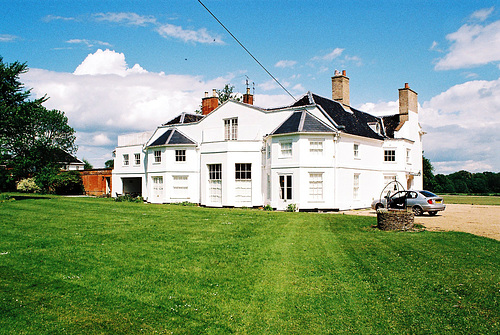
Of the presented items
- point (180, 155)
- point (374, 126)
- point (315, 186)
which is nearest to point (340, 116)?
point (374, 126)

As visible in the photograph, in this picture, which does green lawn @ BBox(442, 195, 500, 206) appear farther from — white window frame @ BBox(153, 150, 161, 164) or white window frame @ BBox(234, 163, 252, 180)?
Answer: white window frame @ BBox(153, 150, 161, 164)

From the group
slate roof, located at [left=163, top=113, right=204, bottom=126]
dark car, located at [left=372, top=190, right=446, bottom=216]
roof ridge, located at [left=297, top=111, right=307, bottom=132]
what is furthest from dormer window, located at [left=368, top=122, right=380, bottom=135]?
slate roof, located at [left=163, top=113, right=204, bottom=126]

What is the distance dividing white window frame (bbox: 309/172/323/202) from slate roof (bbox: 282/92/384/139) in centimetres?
400

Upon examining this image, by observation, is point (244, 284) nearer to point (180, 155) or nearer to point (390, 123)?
point (180, 155)

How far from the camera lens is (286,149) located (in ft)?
89.2

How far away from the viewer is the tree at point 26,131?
46.4 metres

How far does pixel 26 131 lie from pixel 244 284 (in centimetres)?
5370

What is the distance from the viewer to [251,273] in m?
8.77

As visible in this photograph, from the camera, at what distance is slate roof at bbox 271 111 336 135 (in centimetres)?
2669

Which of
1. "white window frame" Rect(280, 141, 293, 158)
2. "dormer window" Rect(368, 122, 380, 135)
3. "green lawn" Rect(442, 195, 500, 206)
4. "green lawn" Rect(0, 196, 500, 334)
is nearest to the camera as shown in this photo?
"green lawn" Rect(0, 196, 500, 334)

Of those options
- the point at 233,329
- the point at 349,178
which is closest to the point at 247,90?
the point at 349,178

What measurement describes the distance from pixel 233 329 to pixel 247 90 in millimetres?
32913

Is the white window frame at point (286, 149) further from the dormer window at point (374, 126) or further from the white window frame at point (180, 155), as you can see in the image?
the dormer window at point (374, 126)

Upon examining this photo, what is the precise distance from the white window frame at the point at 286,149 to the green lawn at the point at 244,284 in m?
13.8
